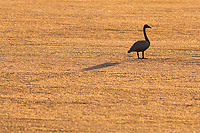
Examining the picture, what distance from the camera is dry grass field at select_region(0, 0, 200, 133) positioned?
5.54 meters

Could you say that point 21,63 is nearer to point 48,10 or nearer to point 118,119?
point 118,119

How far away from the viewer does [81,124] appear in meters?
5.38

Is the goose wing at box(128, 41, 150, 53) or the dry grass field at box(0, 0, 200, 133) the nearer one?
the dry grass field at box(0, 0, 200, 133)

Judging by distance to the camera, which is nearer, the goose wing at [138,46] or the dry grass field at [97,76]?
the dry grass field at [97,76]

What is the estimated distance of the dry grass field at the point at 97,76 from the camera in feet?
18.2

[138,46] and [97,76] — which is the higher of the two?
[138,46]

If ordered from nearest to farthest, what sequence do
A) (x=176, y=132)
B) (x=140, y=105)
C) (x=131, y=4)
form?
(x=176, y=132) < (x=140, y=105) < (x=131, y=4)

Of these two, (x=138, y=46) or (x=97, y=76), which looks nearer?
(x=97, y=76)

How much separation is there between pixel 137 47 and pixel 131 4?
1194cm

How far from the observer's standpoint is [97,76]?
768 cm

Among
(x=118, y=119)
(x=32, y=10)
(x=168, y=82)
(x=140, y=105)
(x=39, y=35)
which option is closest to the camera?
(x=118, y=119)

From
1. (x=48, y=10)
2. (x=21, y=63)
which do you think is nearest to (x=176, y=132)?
(x=21, y=63)

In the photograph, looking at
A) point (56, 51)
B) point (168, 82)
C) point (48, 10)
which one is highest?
point (48, 10)

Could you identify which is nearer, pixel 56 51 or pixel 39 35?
pixel 56 51
